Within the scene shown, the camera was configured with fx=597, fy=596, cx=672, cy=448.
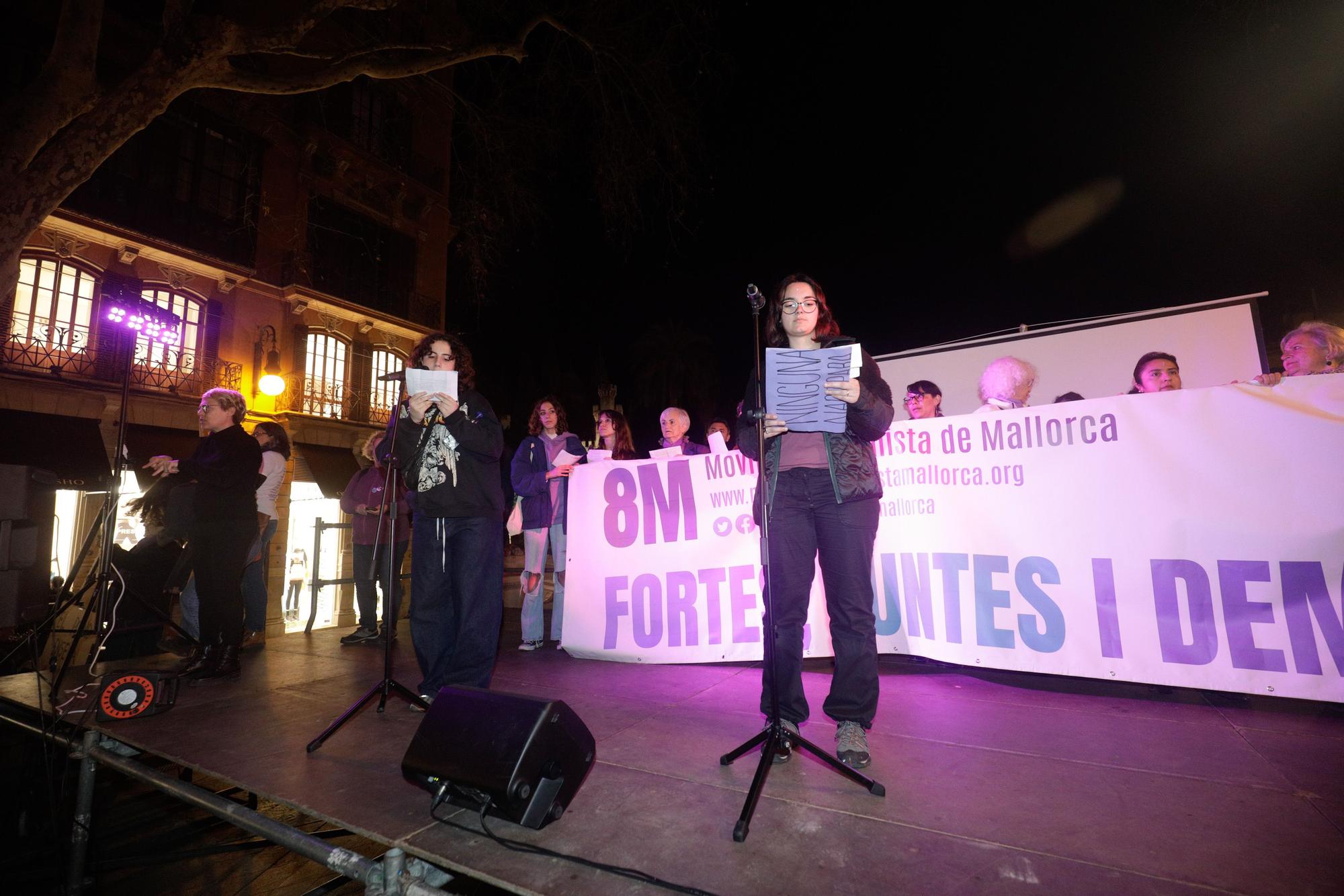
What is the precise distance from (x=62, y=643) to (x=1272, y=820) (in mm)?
9673

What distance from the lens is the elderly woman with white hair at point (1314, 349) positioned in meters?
3.70

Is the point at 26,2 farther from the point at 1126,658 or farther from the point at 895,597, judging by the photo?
the point at 1126,658

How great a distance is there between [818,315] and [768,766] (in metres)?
1.93

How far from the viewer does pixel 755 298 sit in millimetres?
2324

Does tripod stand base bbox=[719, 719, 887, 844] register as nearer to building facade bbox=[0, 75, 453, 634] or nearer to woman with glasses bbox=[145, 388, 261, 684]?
woman with glasses bbox=[145, 388, 261, 684]

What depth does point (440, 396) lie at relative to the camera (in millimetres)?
2988

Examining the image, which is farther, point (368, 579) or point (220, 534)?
point (368, 579)

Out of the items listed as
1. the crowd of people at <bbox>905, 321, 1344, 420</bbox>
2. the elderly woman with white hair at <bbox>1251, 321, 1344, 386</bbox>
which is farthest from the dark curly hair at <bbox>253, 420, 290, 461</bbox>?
the elderly woman with white hair at <bbox>1251, 321, 1344, 386</bbox>

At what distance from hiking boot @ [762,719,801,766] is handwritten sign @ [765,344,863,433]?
124cm

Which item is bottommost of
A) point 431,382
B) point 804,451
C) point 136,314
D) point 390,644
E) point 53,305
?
point 390,644

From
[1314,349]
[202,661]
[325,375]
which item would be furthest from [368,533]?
[325,375]

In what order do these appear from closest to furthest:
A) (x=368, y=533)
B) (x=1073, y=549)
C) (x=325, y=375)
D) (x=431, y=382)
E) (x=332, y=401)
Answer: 1. (x=431, y=382)
2. (x=1073, y=549)
3. (x=368, y=533)
4. (x=332, y=401)
5. (x=325, y=375)

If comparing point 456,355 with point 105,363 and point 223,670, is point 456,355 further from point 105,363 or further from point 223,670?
point 105,363

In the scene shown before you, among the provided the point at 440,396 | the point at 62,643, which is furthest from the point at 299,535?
the point at 440,396
